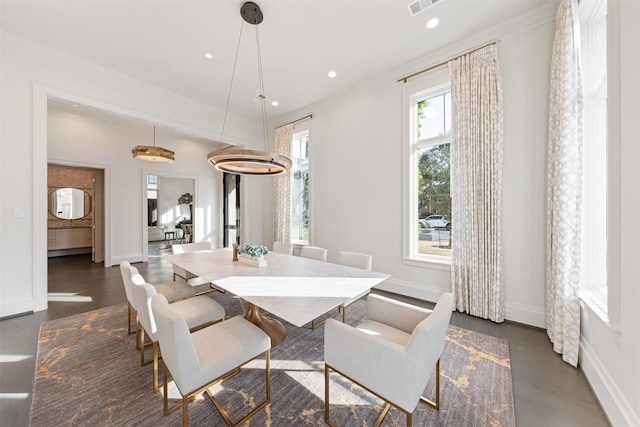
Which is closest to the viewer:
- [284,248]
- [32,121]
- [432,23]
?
[432,23]

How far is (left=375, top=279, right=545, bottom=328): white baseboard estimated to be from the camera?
2.60 meters

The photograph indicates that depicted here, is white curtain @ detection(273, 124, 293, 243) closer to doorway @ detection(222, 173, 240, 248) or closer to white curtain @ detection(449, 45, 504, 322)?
doorway @ detection(222, 173, 240, 248)

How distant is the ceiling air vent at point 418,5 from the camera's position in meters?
2.39

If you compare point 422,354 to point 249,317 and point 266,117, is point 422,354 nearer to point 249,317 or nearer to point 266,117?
point 249,317

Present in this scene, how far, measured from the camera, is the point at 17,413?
5.06 ft

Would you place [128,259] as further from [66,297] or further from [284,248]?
[284,248]

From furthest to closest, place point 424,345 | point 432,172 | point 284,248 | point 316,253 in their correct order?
point 284,248 < point 432,172 < point 316,253 < point 424,345

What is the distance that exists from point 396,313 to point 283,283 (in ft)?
3.00

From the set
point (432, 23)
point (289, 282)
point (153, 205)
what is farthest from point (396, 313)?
point (153, 205)

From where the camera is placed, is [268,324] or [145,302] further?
[268,324]

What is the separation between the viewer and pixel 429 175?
3477mm

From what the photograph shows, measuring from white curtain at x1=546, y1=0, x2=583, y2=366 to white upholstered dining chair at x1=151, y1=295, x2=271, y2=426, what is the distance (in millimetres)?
2579

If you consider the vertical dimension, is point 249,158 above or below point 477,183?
above

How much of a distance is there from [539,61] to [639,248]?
7.66ft
